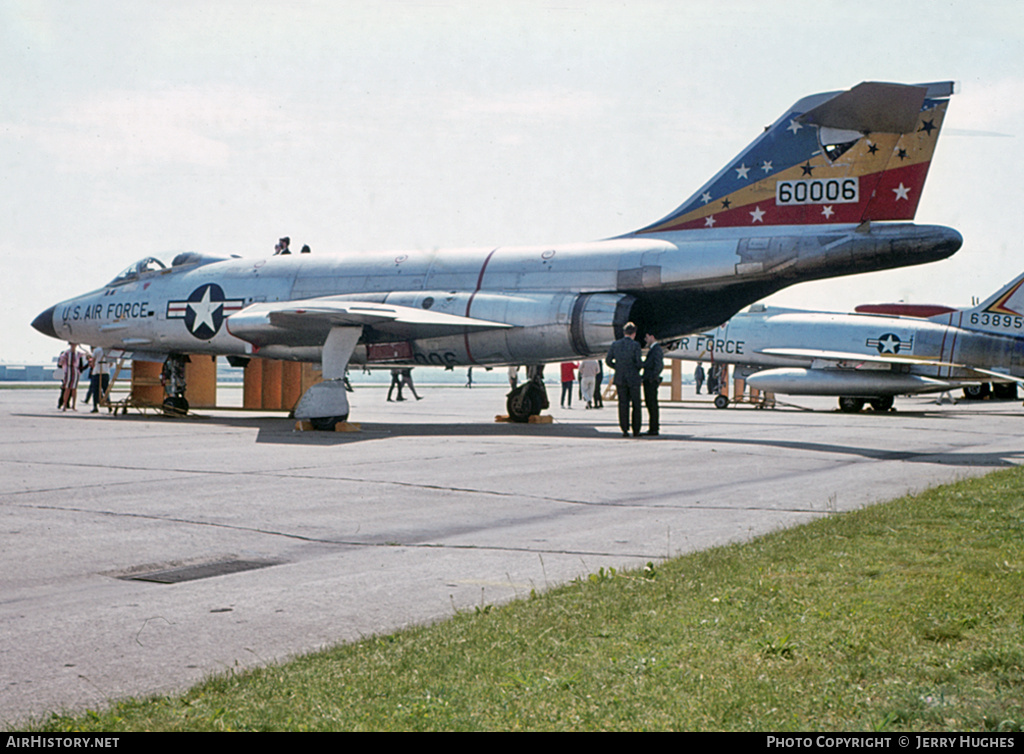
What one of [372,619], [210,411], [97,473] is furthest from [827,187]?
[210,411]

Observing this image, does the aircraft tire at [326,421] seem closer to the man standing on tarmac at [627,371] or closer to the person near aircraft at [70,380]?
the man standing on tarmac at [627,371]

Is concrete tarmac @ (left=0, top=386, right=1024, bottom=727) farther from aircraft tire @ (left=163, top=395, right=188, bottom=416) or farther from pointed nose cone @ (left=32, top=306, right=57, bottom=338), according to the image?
pointed nose cone @ (left=32, top=306, right=57, bottom=338)

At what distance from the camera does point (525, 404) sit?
20844 mm

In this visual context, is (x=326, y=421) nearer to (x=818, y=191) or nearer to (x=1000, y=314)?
Result: (x=818, y=191)

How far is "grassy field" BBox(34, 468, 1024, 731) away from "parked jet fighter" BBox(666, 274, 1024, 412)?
77.6ft

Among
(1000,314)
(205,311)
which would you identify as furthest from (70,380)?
(1000,314)

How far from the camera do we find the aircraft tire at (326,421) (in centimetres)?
1748

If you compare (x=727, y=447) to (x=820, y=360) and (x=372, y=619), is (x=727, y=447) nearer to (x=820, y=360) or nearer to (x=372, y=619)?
(x=372, y=619)

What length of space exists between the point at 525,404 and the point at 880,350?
13650mm

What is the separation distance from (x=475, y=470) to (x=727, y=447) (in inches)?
184

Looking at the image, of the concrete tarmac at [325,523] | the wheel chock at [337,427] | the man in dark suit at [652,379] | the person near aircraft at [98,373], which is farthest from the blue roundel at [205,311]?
the man in dark suit at [652,379]

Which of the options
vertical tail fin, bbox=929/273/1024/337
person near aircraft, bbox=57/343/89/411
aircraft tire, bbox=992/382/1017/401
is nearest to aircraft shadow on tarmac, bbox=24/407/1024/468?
person near aircraft, bbox=57/343/89/411

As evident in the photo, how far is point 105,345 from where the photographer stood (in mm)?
23156
